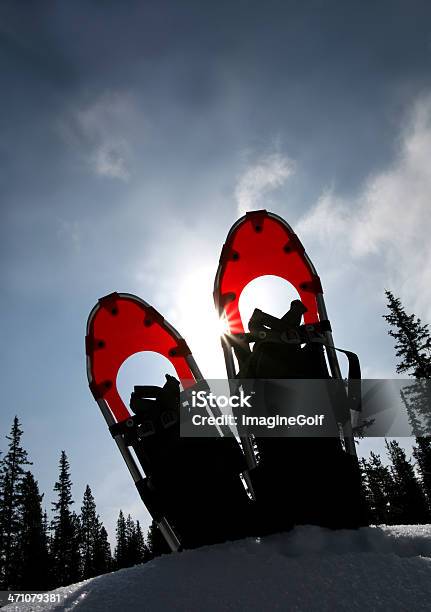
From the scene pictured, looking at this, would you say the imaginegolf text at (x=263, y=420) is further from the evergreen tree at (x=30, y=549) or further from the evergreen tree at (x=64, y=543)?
the evergreen tree at (x=64, y=543)

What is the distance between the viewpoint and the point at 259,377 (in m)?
2.92

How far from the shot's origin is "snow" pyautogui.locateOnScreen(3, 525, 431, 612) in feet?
4.59

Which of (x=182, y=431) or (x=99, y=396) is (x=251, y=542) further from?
(x=99, y=396)

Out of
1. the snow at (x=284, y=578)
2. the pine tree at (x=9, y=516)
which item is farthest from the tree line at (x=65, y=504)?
the snow at (x=284, y=578)

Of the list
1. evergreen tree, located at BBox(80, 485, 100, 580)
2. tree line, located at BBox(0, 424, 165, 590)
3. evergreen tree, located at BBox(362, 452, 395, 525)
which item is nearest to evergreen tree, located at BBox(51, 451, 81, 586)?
tree line, located at BBox(0, 424, 165, 590)

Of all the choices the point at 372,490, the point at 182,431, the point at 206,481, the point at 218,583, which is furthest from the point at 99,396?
the point at 372,490

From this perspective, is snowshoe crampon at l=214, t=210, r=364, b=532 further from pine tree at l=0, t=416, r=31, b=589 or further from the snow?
pine tree at l=0, t=416, r=31, b=589

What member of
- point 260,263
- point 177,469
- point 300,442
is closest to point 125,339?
Result: point 260,263

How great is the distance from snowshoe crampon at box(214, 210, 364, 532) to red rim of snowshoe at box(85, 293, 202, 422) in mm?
712

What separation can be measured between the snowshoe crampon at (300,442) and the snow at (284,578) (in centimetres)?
27

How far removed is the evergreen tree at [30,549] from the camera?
2067cm

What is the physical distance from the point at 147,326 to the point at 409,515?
2602cm

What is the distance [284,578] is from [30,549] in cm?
2510

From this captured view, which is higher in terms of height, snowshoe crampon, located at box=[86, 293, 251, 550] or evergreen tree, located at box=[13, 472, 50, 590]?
evergreen tree, located at box=[13, 472, 50, 590]
